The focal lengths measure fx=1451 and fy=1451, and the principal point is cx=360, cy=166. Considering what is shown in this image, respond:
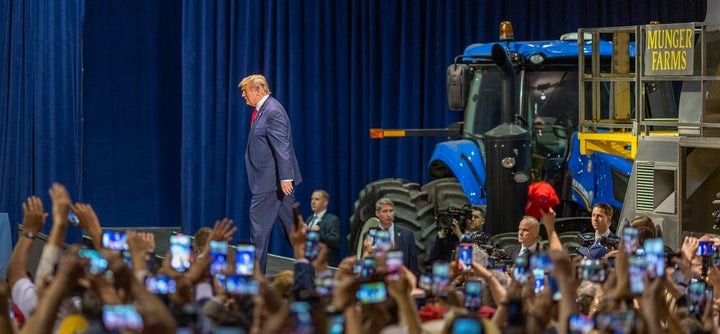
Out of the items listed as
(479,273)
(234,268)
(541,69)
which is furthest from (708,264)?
(541,69)

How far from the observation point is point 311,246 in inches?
261

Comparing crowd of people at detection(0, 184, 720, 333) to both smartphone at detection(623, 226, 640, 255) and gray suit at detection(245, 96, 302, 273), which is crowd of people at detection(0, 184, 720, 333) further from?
gray suit at detection(245, 96, 302, 273)

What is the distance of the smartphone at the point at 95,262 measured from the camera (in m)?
5.61

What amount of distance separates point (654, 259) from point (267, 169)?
468 cm

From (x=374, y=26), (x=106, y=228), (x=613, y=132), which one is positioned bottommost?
(x=106, y=228)

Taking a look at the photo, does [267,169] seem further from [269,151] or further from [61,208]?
[61,208]

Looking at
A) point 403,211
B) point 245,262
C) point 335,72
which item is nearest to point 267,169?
point 403,211

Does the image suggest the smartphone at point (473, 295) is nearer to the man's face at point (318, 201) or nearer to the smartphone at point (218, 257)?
the smartphone at point (218, 257)

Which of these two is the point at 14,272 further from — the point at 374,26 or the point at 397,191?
the point at 374,26

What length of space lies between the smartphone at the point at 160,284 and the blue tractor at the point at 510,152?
18.7 ft

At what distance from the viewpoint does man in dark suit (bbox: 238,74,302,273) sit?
10.1 meters

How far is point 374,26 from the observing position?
53.7ft

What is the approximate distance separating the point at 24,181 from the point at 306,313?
30.4ft

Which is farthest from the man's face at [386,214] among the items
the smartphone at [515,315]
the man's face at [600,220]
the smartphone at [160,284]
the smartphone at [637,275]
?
the smartphone at [515,315]
